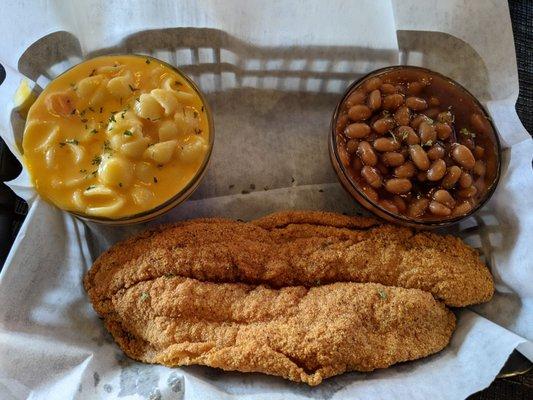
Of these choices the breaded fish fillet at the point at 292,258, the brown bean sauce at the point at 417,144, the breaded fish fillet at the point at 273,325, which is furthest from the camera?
the brown bean sauce at the point at 417,144

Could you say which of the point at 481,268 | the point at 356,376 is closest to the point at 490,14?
the point at 481,268

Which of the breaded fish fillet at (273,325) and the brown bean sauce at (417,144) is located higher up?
the brown bean sauce at (417,144)

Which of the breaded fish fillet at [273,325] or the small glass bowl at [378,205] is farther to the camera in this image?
the small glass bowl at [378,205]

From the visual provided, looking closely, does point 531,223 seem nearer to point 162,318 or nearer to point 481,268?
point 481,268

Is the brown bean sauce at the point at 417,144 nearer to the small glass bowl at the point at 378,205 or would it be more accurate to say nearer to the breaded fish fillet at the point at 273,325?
the small glass bowl at the point at 378,205

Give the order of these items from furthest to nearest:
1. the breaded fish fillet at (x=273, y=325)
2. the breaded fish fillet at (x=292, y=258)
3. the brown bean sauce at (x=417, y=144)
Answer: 1. the brown bean sauce at (x=417, y=144)
2. the breaded fish fillet at (x=292, y=258)
3. the breaded fish fillet at (x=273, y=325)

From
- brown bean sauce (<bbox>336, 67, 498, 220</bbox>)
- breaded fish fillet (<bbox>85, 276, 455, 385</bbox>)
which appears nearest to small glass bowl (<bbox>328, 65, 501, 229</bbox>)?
brown bean sauce (<bbox>336, 67, 498, 220</bbox>)

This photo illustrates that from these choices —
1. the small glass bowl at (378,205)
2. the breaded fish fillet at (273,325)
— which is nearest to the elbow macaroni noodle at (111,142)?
the breaded fish fillet at (273,325)
